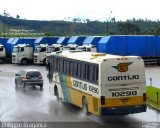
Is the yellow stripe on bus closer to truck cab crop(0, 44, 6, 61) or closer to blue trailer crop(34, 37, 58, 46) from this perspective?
blue trailer crop(34, 37, 58, 46)

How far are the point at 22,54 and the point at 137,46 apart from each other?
48.4 ft

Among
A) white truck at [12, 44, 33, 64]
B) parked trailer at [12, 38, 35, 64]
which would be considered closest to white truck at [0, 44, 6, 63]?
parked trailer at [12, 38, 35, 64]

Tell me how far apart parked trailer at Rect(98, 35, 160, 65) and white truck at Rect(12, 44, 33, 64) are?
386 inches

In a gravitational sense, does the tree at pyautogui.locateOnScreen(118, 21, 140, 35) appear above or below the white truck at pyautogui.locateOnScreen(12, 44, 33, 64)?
above

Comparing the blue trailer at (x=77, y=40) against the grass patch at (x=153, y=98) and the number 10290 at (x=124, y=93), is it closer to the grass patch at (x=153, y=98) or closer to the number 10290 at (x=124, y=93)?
the grass patch at (x=153, y=98)

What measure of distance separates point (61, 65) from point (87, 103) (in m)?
5.19

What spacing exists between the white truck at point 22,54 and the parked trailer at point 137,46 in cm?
980

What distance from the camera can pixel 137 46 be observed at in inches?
2328

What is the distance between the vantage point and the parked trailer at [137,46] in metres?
57.9

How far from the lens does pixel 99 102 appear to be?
20156 mm

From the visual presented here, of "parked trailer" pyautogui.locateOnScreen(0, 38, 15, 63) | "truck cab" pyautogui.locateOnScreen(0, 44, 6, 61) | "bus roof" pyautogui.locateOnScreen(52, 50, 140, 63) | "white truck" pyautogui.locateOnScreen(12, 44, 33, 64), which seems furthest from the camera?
"parked trailer" pyautogui.locateOnScreen(0, 38, 15, 63)

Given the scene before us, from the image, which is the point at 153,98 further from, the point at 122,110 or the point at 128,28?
the point at 128,28

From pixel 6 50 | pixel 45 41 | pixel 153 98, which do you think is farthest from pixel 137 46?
pixel 153 98

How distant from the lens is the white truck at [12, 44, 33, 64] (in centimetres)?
6094
